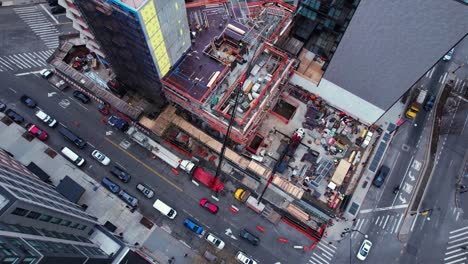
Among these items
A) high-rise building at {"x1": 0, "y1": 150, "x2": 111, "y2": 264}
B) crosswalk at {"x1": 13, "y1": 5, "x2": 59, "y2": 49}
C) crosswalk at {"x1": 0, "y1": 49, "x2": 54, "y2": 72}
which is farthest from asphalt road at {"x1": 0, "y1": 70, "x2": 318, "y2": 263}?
high-rise building at {"x1": 0, "y1": 150, "x2": 111, "y2": 264}

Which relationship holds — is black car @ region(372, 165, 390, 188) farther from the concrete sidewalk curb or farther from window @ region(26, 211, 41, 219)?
window @ region(26, 211, 41, 219)

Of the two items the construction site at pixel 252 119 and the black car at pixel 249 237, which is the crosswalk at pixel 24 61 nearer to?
the construction site at pixel 252 119

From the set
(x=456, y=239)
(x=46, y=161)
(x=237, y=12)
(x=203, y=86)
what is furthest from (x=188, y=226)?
(x=456, y=239)

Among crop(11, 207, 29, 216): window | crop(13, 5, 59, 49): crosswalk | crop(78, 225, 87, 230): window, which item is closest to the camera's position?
crop(11, 207, 29, 216): window

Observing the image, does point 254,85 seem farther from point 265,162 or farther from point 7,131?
point 7,131

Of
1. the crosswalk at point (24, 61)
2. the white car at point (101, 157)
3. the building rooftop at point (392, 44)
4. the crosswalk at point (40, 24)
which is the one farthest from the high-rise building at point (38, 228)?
the building rooftop at point (392, 44)

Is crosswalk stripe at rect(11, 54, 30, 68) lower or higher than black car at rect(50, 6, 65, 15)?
lower

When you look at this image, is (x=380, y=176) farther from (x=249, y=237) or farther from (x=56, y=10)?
(x=56, y=10)
